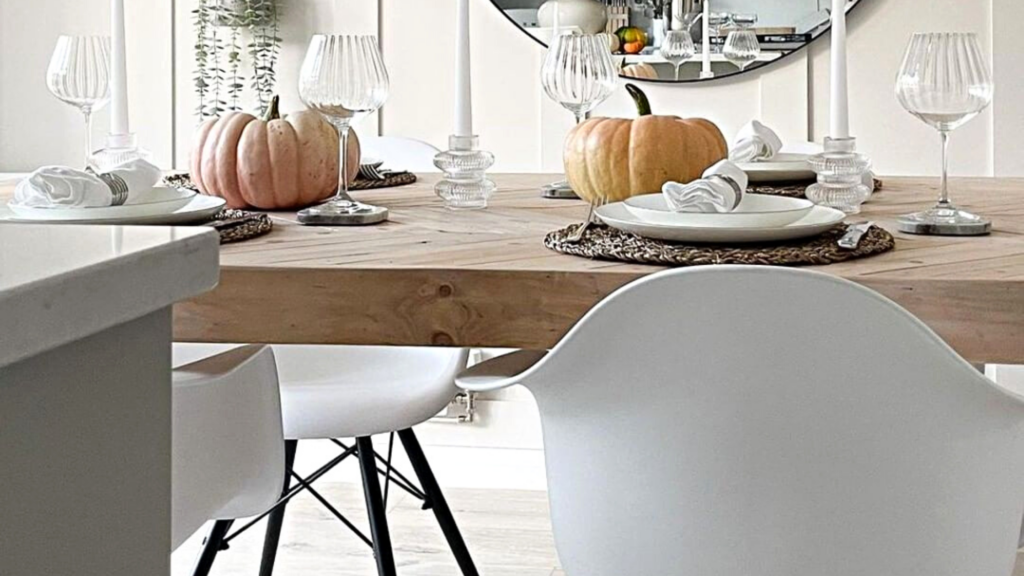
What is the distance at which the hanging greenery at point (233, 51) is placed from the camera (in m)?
3.43

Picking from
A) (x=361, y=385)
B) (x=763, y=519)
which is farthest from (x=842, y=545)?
(x=361, y=385)

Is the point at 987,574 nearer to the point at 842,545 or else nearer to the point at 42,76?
the point at 842,545

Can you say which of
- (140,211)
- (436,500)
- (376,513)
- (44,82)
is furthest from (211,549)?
(44,82)

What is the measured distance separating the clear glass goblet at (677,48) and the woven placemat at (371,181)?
124cm

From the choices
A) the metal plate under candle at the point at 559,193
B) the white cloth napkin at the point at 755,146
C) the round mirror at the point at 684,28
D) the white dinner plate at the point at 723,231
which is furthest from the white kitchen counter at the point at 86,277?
the round mirror at the point at 684,28

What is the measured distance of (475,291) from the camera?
1.28m

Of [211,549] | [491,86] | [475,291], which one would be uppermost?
[491,86]

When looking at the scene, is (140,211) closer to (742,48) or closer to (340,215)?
(340,215)

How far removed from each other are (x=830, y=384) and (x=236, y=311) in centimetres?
62

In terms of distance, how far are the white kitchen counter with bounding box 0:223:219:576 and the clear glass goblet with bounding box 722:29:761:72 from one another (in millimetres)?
2816

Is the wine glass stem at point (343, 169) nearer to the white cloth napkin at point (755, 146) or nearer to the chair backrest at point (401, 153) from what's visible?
the white cloth napkin at point (755, 146)

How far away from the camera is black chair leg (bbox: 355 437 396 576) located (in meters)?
2.09

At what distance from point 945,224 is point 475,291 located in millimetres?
602

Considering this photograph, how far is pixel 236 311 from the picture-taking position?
1.34 meters
